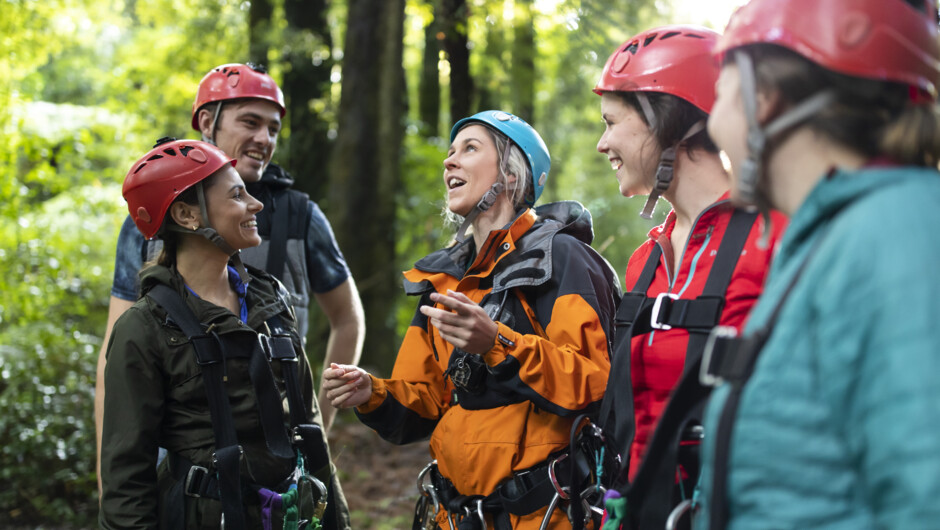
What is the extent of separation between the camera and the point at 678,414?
70.6 inches

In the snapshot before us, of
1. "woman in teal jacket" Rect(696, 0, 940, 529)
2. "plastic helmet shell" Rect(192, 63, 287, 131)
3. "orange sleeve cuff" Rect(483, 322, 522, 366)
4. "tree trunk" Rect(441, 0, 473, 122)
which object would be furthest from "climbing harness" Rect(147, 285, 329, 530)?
"tree trunk" Rect(441, 0, 473, 122)

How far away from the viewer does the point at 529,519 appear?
9.30 ft

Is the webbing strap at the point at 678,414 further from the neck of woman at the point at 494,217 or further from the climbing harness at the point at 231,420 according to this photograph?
the climbing harness at the point at 231,420

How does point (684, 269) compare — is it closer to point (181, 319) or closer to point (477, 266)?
point (477, 266)

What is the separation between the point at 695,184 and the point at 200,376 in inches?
77.9

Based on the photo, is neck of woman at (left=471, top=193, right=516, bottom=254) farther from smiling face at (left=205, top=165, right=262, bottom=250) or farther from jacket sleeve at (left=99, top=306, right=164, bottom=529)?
jacket sleeve at (left=99, top=306, right=164, bottom=529)

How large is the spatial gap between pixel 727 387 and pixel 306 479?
6.95 ft

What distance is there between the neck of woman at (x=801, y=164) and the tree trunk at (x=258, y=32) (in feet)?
29.1

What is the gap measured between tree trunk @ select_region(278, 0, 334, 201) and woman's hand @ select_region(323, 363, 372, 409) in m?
6.60

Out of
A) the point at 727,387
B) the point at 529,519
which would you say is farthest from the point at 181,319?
the point at 727,387

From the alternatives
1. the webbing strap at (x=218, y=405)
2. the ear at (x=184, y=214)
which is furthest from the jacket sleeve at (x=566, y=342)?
the ear at (x=184, y=214)

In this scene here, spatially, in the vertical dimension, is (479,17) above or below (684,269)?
above

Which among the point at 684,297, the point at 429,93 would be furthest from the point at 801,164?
the point at 429,93

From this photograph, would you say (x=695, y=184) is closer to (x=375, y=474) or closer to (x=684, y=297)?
(x=684, y=297)
